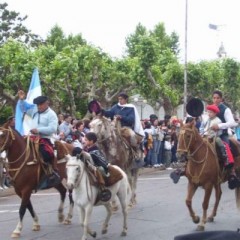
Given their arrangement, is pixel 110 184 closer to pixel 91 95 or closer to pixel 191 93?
pixel 91 95

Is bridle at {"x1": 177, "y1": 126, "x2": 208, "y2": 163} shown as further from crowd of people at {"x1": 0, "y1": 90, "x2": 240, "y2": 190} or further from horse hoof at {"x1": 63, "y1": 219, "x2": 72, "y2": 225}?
horse hoof at {"x1": 63, "y1": 219, "x2": 72, "y2": 225}

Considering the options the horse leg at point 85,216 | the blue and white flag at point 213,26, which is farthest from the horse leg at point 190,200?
the blue and white flag at point 213,26

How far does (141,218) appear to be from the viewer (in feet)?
39.7

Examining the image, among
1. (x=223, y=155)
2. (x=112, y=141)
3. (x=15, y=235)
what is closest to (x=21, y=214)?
(x=15, y=235)

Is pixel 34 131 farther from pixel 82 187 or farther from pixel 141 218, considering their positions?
pixel 141 218

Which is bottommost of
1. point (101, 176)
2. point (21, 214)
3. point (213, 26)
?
point (21, 214)

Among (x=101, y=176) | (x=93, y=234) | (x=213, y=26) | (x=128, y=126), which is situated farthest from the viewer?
(x=213, y=26)

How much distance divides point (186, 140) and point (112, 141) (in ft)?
7.53

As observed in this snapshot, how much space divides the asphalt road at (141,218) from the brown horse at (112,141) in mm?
1088

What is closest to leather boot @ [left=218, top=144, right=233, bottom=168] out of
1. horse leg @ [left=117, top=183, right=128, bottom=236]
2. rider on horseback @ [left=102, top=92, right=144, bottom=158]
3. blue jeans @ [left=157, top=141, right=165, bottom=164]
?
horse leg @ [left=117, top=183, right=128, bottom=236]

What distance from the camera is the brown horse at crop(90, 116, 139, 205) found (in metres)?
12.4

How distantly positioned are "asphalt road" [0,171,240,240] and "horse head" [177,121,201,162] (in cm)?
134

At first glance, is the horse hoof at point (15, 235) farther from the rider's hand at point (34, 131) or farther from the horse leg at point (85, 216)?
the rider's hand at point (34, 131)

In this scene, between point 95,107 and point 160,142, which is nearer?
point 95,107
